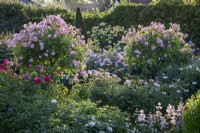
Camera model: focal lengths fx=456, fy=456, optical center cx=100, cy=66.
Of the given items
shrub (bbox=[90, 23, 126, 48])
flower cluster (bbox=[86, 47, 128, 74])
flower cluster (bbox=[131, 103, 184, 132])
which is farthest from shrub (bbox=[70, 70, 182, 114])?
shrub (bbox=[90, 23, 126, 48])

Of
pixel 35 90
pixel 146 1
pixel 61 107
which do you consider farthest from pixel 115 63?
pixel 146 1

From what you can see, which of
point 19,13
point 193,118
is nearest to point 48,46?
point 193,118

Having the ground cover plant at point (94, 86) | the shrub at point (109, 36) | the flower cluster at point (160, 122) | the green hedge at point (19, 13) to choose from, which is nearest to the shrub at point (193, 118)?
the ground cover plant at point (94, 86)

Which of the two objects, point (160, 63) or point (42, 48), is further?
point (160, 63)

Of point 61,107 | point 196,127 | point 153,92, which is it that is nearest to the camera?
point 196,127

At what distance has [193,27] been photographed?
47.8ft

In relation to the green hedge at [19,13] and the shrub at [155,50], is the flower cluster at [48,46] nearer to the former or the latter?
the shrub at [155,50]

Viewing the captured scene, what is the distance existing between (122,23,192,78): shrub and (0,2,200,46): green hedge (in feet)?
13.9

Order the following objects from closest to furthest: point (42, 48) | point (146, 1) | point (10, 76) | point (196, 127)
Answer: point (196, 127) < point (10, 76) < point (42, 48) < point (146, 1)

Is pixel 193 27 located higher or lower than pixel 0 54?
higher

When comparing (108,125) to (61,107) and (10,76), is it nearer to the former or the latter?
(61,107)

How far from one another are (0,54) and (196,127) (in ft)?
26.0

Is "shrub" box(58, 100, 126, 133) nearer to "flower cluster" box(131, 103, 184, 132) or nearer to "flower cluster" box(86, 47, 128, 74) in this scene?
"flower cluster" box(131, 103, 184, 132)

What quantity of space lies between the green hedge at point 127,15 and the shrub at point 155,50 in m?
4.23
